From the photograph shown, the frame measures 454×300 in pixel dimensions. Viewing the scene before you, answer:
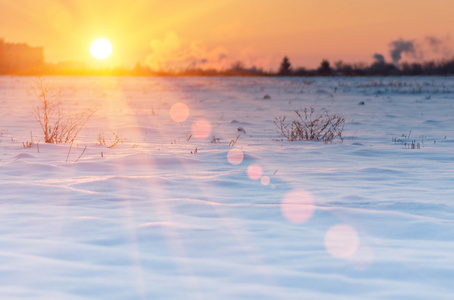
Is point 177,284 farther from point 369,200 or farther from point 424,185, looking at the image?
point 424,185

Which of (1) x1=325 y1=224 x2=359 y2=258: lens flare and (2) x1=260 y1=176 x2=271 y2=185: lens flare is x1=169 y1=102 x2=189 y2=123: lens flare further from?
(1) x1=325 y1=224 x2=359 y2=258: lens flare

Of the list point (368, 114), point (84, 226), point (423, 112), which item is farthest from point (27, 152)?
point (423, 112)

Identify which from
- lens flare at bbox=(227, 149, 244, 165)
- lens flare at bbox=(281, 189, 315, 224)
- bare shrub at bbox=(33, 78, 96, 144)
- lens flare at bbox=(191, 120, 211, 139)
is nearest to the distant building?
bare shrub at bbox=(33, 78, 96, 144)

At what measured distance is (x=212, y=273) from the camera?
2.53m

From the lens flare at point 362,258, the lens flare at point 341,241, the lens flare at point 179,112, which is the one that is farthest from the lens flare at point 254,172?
the lens flare at point 179,112

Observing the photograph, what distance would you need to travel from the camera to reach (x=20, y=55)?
77.1 m

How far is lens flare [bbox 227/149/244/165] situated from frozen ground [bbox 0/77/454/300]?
0.18 ft

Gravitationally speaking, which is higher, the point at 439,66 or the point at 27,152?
the point at 439,66

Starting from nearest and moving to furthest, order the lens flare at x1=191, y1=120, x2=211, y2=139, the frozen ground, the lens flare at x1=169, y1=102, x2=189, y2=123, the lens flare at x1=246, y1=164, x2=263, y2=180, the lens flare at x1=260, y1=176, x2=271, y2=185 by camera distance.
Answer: the frozen ground → the lens flare at x1=260, y1=176, x2=271, y2=185 → the lens flare at x1=246, y1=164, x2=263, y2=180 → the lens flare at x1=191, y1=120, x2=211, y2=139 → the lens flare at x1=169, y1=102, x2=189, y2=123

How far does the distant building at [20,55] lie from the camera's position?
2594 inches

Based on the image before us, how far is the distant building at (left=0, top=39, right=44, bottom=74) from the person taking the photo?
2594 inches

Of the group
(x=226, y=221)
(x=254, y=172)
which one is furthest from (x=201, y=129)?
(x=226, y=221)

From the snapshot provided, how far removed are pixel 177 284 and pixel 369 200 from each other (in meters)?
2.09

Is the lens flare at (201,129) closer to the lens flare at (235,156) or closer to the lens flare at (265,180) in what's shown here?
the lens flare at (235,156)
